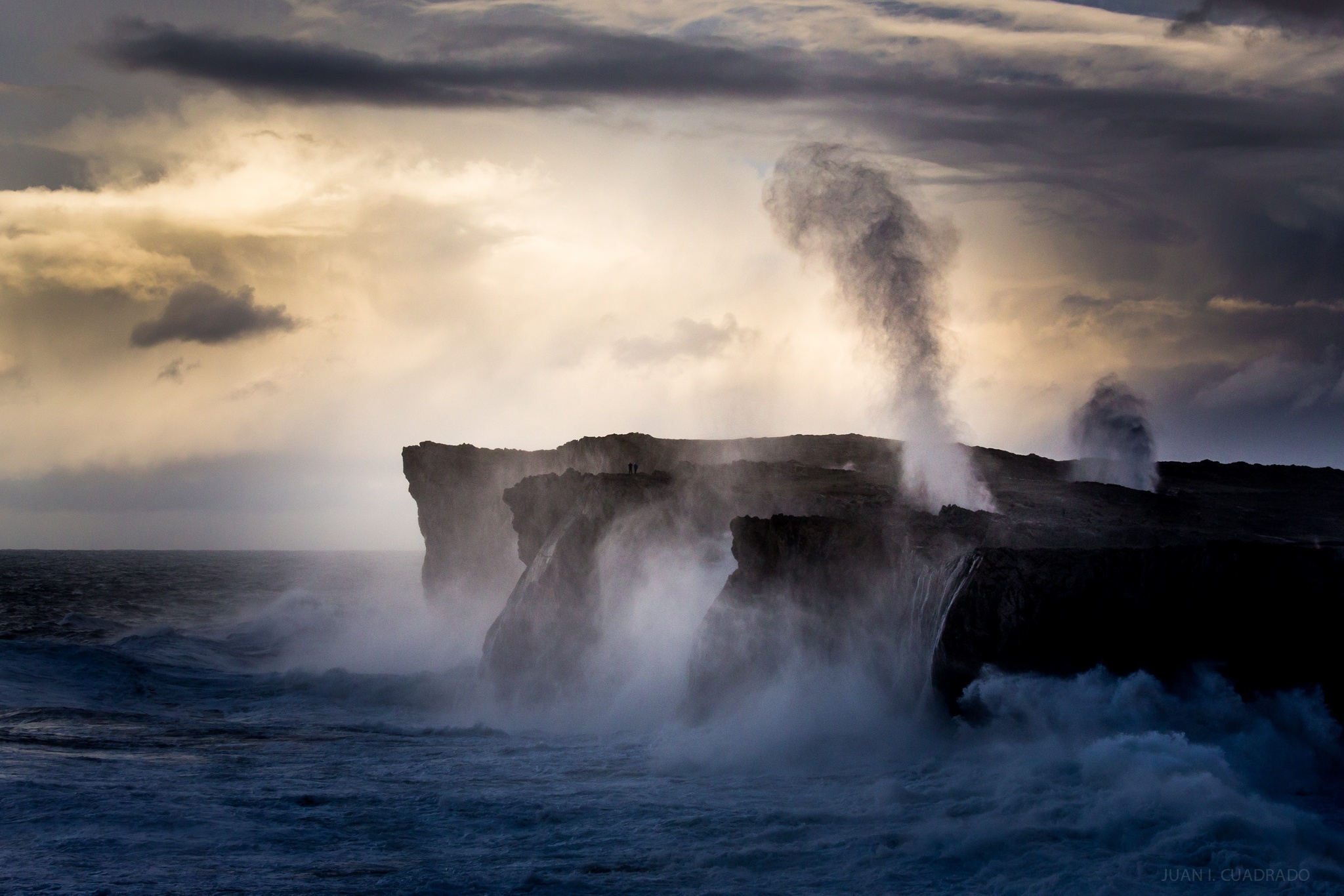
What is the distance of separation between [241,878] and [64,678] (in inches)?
698

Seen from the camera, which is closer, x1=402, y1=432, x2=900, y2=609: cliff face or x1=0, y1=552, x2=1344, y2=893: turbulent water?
x1=0, y1=552, x2=1344, y2=893: turbulent water

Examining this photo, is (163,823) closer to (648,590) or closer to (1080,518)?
(648,590)

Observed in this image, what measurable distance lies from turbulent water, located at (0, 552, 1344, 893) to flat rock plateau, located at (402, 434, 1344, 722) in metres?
0.57

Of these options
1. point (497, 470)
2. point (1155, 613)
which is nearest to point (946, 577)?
point (1155, 613)

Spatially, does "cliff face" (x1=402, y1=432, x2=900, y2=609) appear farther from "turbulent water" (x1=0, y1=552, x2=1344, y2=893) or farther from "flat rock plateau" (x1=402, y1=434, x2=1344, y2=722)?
Result: "turbulent water" (x1=0, y1=552, x2=1344, y2=893)

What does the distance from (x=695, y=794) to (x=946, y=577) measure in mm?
5355

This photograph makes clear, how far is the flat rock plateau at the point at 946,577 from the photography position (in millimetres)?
14922

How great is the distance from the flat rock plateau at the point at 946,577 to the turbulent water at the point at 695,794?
0.57 meters

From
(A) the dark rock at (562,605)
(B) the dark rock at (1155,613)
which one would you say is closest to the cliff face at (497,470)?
(A) the dark rock at (562,605)

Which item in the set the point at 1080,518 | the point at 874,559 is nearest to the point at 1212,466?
the point at 1080,518

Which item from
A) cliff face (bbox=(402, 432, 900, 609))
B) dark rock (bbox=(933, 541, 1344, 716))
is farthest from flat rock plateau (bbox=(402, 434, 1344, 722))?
cliff face (bbox=(402, 432, 900, 609))

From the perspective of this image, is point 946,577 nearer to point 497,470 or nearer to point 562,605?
point 562,605

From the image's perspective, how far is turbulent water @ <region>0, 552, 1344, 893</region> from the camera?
11.4m

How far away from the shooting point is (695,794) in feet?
48.0
